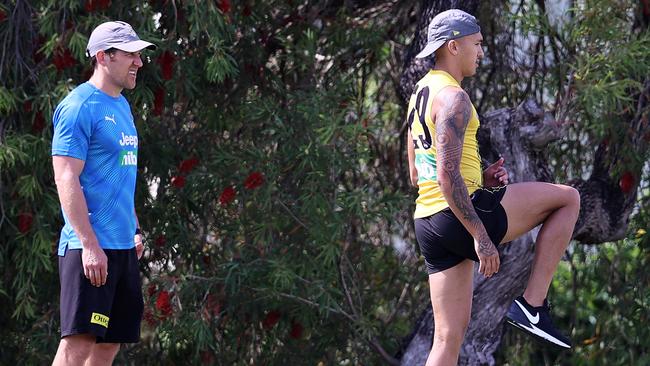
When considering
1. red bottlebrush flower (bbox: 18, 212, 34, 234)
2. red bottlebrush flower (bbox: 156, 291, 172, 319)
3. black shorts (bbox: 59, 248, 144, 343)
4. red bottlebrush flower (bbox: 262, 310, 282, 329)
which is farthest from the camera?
red bottlebrush flower (bbox: 262, 310, 282, 329)

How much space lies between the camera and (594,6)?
650 cm

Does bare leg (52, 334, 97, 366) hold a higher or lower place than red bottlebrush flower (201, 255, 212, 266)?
higher

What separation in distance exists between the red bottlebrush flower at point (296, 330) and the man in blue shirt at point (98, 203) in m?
2.42

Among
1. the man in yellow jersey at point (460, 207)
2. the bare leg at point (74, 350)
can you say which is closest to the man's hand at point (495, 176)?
the man in yellow jersey at point (460, 207)

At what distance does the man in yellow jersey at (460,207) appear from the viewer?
171 inches

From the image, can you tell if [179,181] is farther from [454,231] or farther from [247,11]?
[454,231]

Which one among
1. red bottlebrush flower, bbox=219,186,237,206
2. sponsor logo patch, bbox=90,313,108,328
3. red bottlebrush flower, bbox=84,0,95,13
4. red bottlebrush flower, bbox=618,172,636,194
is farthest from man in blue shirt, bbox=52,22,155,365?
red bottlebrush flower, bbox=618,172,636,194

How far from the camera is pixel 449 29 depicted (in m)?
4.53

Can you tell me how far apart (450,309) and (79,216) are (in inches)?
54.6

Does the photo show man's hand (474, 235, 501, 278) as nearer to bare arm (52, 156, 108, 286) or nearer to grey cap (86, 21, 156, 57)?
bare arm (52, 156, 108, 286)

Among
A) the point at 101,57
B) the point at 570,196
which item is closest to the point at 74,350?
the point at 101,57

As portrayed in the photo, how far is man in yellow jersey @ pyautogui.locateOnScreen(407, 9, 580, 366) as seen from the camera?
4.36 m

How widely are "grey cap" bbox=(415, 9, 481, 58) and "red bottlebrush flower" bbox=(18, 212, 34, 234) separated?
2.72 meters

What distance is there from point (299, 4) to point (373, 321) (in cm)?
194
